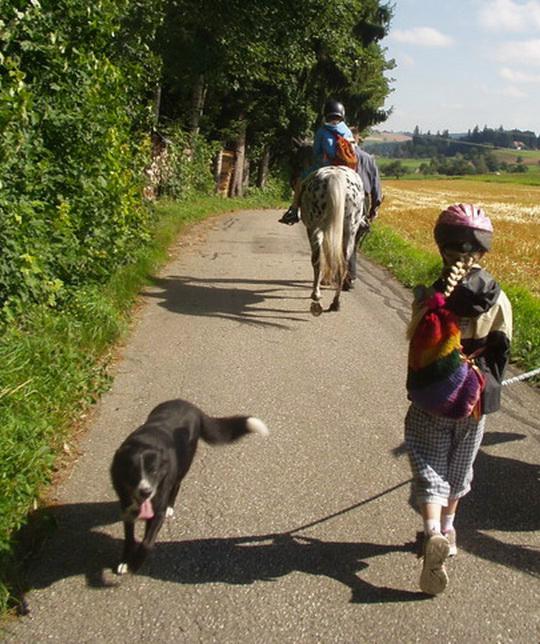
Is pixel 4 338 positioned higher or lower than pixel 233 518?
higher

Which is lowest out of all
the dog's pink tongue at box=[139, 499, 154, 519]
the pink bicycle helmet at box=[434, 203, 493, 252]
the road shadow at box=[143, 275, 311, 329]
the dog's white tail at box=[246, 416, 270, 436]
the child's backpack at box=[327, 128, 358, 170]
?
the road shadow at box=[143, 275, 311, 329]

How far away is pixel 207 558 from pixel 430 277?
332 inches

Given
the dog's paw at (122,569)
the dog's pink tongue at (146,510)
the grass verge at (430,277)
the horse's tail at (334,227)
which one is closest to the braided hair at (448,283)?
the dog's pink tongue at (146,510)

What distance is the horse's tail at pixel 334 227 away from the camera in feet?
28.2

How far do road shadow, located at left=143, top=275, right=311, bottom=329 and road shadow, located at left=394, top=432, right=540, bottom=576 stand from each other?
12.7 feet

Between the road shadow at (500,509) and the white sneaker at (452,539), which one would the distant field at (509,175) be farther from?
the white sneaker at (452,539)

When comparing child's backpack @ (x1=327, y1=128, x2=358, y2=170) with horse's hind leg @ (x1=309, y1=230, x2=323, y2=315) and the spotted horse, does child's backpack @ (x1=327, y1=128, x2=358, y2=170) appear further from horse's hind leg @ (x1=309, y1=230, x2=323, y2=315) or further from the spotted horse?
→ horse's hind leg @ (x1=309, y1=230, x2=323, y2=315)

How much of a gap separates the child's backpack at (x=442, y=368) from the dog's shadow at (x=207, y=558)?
0.97 meters

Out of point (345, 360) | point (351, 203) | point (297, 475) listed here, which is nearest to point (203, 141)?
point (351, 203)

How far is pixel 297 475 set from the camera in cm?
464

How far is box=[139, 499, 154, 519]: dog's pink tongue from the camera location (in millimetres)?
3400

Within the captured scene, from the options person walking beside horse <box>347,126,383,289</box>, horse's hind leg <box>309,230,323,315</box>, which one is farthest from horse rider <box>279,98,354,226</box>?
horse's hind leg <box>309,230,323,315</box>

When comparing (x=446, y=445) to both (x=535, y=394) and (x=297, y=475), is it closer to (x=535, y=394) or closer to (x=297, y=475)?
(x=297, y=475)

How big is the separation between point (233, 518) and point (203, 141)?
2378 centimetres
